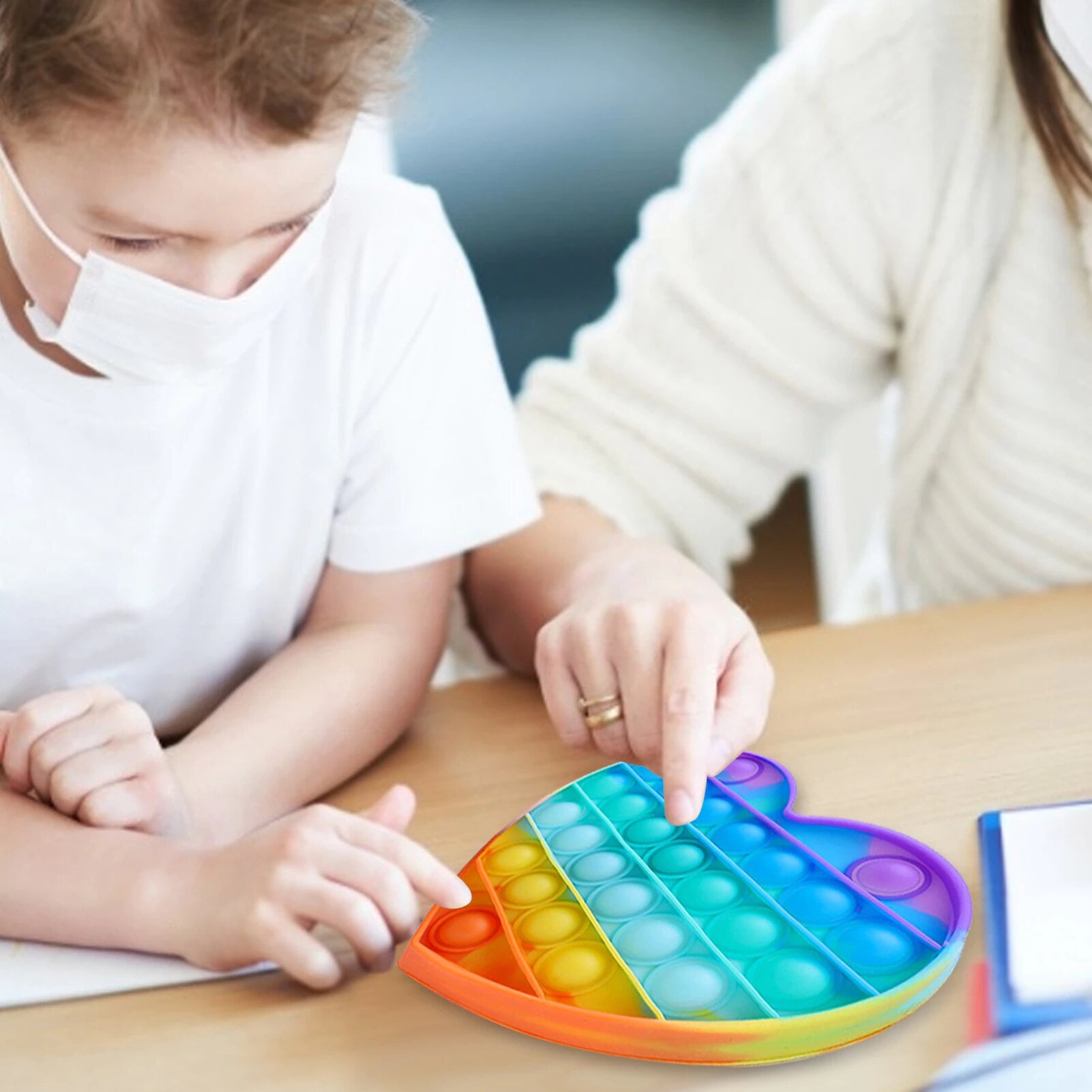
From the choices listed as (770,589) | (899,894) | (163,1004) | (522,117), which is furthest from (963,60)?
(770,589)

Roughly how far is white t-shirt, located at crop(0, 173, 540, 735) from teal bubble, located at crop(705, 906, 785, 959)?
0.97 feet

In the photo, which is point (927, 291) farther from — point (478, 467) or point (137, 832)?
point (137, 832)

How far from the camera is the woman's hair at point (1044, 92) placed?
79 cm

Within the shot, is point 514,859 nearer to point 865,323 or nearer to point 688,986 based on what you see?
point 688,986

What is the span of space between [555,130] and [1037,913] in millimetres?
1167

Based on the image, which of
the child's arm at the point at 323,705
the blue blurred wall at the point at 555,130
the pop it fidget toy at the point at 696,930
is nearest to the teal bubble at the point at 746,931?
the pop it fidget toy at the point at 696,930

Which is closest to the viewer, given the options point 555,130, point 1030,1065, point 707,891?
point 1030,1065

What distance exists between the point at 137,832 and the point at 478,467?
0.87 ft

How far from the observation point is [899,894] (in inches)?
20.7

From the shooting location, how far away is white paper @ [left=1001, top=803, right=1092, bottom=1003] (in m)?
0.47

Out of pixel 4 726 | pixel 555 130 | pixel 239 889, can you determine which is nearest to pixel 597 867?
pixel 239 889

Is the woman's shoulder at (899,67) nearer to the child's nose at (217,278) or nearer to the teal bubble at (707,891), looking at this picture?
the child's nose at (217,278)

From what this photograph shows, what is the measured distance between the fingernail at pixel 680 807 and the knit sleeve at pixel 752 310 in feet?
1.02

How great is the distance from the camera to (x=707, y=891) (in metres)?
0.53
